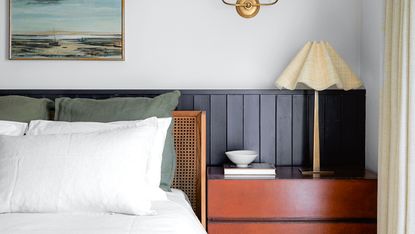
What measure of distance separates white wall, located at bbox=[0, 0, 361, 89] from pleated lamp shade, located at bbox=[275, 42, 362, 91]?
20 cm

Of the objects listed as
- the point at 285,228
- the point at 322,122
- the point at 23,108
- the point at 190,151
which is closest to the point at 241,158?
the point at 190,151

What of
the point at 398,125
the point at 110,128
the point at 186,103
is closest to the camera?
the point at 398,125

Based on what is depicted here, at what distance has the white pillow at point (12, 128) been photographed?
2.64 meters

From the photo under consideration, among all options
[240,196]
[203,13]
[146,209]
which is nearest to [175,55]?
[203,13]

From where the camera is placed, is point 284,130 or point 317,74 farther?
point 284,130

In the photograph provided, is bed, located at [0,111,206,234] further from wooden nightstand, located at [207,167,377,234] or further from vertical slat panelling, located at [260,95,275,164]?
vertical slat panelling, located at [260,95,275,164]

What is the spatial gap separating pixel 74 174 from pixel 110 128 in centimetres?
37

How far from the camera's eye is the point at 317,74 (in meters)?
2.99

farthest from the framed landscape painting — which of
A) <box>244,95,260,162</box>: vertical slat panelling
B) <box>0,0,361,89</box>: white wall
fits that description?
<box>244,95,260,162</box>: vertical slat panelling

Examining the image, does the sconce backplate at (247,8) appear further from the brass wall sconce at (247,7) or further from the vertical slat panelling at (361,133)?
the vertical slat panelling at (361,133)

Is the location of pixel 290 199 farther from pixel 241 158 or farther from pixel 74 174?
pixel 74 174

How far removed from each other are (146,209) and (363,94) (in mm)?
1537

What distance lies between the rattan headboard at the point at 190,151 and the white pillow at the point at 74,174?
25.2 inches

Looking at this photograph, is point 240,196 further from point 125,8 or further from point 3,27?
point 3,27
